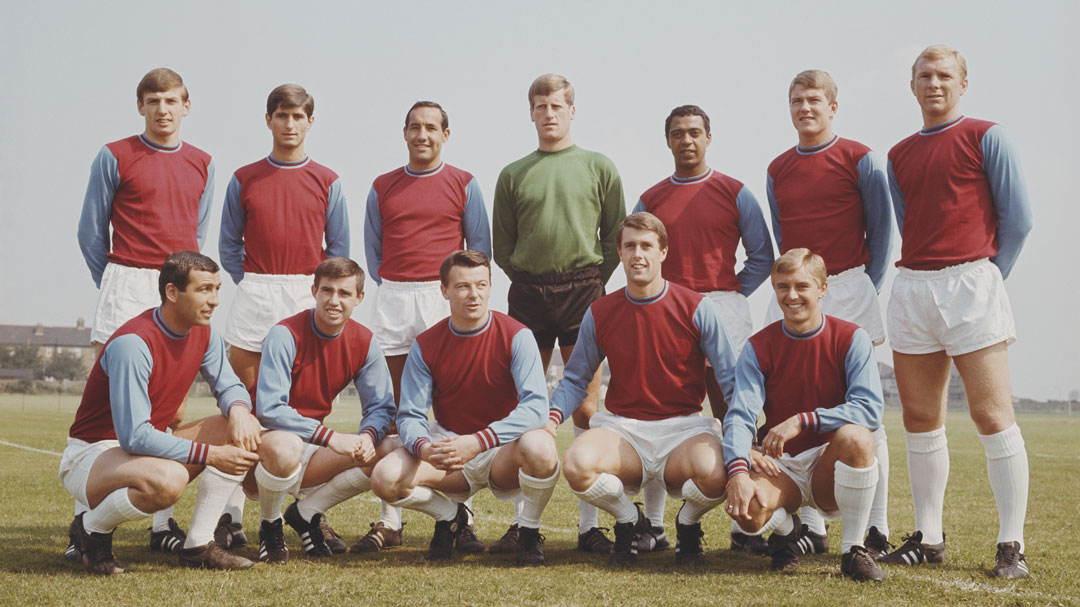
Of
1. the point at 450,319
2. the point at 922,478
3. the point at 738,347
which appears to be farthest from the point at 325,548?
the point at 922,478

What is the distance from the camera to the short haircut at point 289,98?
5.79 metres

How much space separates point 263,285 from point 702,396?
2812 millimetres

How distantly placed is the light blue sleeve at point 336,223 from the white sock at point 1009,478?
4.00 meters

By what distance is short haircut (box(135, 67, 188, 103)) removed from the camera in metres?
5.57

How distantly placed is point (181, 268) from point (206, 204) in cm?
133

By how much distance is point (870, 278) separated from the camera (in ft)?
18.2

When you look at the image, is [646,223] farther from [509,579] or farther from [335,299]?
[509,579]

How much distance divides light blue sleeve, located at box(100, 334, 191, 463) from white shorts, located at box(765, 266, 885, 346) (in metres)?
3.33

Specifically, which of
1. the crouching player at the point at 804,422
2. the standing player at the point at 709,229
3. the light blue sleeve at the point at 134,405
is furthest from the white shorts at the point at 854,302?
the light blue sleeve at the point at 134,405

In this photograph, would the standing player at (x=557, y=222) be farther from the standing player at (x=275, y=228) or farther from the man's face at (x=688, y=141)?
the standing player at (x=275, y=228)

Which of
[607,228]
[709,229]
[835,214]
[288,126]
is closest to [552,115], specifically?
[607,228]

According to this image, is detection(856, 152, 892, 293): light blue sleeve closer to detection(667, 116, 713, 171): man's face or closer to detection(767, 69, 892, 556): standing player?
detection(767, 69, 892, 556): standing player

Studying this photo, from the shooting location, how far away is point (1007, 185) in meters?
4.80

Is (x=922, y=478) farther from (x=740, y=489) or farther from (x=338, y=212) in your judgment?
(x=338, y=212)
